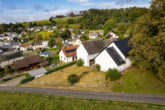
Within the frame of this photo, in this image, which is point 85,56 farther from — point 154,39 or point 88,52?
point 154,39

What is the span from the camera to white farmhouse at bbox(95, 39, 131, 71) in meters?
23.9

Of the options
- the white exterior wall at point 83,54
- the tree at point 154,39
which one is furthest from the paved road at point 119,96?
the white exterior wall at point 83,54

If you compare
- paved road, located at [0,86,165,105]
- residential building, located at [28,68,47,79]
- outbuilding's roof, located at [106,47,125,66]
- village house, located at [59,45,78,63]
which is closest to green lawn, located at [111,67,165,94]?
paved road, located at [0,86,165,105]

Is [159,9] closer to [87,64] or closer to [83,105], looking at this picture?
[83,105]

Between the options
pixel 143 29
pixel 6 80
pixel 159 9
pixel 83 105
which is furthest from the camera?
pixel 6 80

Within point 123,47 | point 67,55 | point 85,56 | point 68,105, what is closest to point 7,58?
point 67,55

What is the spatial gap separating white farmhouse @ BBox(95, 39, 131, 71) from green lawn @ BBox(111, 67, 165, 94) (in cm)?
270

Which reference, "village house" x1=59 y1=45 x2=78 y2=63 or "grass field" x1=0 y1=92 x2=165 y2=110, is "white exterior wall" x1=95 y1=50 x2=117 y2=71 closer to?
"grass field" x1=0 y1=92 x2=165 y2=110

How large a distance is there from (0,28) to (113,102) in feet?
632

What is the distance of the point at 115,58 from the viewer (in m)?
24.2

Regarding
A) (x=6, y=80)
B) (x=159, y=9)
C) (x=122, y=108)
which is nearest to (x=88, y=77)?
(x=122, y=108)

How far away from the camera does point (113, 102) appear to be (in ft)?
48.3

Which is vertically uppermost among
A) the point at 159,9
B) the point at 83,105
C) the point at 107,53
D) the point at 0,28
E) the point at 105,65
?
the point at 0,28

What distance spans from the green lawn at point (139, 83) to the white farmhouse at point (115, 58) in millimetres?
2703
